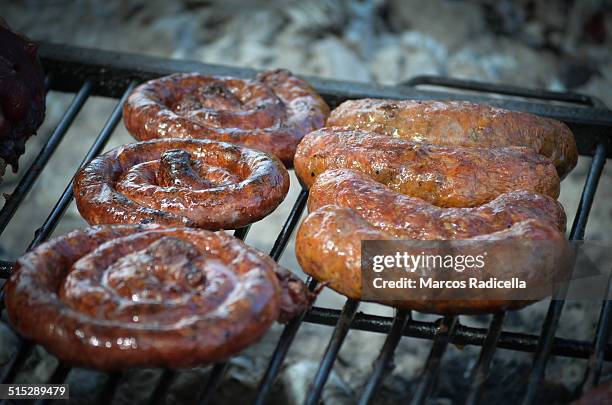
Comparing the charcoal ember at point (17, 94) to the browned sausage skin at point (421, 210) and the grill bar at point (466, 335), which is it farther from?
the grill bar at point (466, 335)

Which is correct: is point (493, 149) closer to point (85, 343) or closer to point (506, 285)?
point (506, 285)

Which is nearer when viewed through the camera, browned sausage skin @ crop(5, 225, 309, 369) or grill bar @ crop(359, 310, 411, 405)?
browned sausage skin @ crop(5, 225, 309, 369)

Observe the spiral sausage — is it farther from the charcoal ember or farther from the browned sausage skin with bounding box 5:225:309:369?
the charcoal ember

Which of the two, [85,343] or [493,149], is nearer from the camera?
[85,343]

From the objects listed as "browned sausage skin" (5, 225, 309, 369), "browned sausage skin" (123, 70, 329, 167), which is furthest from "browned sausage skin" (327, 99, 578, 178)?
"browned sausage skin" (5, 225, 309, 369)

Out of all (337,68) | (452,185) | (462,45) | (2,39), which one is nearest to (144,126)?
(2,39)

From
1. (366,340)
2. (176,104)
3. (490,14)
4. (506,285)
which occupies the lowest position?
(366,340)

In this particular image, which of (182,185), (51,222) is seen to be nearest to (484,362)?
(182,185)

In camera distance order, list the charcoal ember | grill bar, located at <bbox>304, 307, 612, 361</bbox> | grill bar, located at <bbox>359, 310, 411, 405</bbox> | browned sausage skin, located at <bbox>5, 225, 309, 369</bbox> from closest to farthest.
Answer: browned sausage skin, located at <bbox>5, 225, 309, 369</bbox>
grill bar, located at <bbox>359, 310, 411, 405</bbox>
grill bar, located at <bbox>304, 307, 612, 361</bbox>
the charcoal ember

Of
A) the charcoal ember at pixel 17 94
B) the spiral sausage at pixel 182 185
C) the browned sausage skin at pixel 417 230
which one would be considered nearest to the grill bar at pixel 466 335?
the browned sausage skin at pixel 417 230
